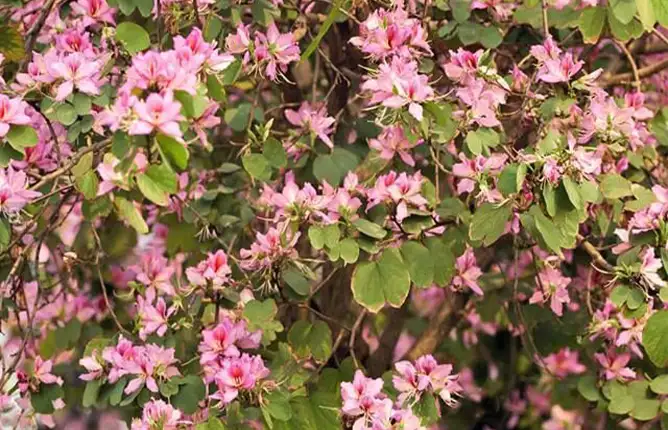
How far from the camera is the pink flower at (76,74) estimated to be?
1420 mm

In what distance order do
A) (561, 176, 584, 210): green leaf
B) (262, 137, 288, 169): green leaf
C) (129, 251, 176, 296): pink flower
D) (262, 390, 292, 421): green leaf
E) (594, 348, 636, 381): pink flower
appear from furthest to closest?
(594, 348, 636, 381): pink flower < (129, 251, 176, 296): pink flower < (262, 137, 288, 169): green leaf < (262, 390, 292, 421): green leaf < (561, 176, 584, 210): green leaf

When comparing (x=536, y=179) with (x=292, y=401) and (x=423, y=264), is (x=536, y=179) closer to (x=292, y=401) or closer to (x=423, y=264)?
(x=423, y=264)

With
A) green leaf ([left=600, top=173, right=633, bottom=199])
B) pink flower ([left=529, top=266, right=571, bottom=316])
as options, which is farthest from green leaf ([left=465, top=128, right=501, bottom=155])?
pink flower ([left=529, top=266, right=571, bottom=316])

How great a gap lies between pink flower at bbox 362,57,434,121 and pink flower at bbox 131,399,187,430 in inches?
17.2

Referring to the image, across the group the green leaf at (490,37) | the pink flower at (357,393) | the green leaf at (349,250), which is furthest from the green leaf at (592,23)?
the pink flower at (357,393)

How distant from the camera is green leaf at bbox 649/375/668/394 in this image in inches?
64.9

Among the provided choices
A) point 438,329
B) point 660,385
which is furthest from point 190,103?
point 438,329

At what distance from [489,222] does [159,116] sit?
0.47 meters

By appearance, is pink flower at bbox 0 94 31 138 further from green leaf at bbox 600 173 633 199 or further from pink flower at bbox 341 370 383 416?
green leaf at bbox 600 173 633 199

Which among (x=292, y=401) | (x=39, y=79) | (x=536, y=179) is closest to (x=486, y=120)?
(x=536, y=179)

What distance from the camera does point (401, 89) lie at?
4.68ft

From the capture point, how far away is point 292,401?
1.56 meters

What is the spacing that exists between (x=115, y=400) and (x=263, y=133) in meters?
0.38

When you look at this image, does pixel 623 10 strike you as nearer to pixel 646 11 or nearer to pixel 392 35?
pixel 646 11
